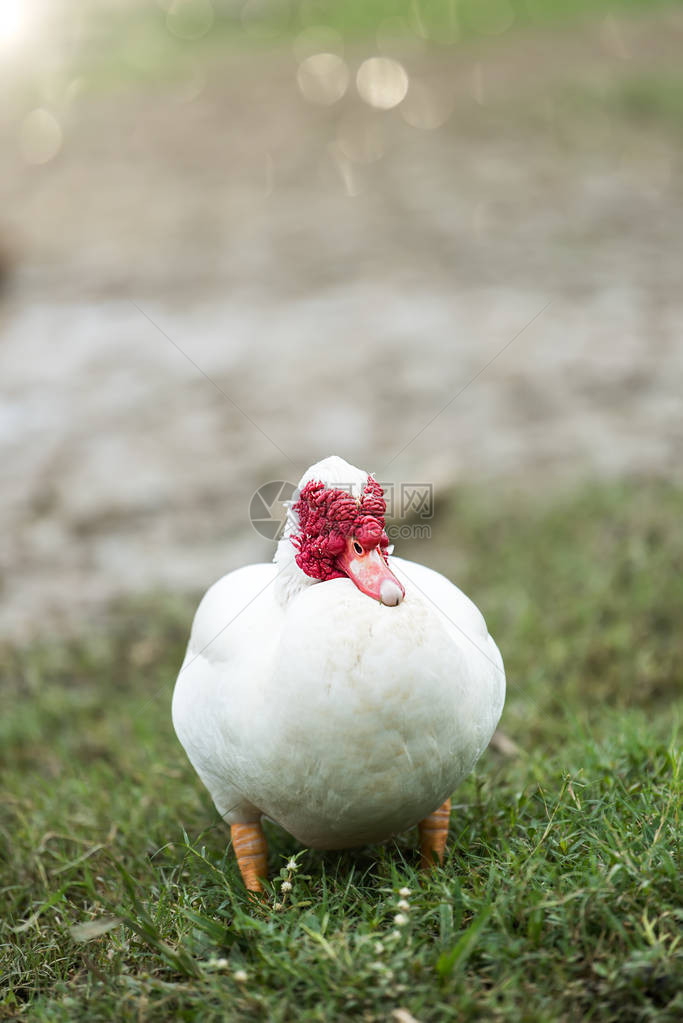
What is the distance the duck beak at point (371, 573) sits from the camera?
2228 mm

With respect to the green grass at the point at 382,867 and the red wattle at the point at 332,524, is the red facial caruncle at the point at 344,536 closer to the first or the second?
the red wattle at the point at 332,524

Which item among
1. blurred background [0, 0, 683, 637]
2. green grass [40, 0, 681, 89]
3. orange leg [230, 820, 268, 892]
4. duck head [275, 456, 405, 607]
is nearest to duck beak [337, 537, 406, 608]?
duck head [275, 456, 405, 607]

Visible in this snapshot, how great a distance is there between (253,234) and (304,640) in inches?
300

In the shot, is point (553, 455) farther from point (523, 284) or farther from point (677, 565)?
point (523, 284)

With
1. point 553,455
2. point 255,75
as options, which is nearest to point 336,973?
point 553,455

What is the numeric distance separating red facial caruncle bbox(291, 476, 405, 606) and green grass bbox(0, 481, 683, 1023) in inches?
31.6

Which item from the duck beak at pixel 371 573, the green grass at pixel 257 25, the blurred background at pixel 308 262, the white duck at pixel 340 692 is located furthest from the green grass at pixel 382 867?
the green grass at pixel 257 25

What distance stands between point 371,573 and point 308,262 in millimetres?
6811

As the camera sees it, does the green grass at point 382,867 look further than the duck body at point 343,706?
No

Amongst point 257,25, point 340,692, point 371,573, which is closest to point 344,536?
point 371,573

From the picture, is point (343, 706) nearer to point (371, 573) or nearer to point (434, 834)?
point (371, 573)

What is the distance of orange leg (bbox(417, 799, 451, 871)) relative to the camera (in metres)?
2.56

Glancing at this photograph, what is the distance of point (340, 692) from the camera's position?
2.12 metres

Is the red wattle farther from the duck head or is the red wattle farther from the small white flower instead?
the small white flower
